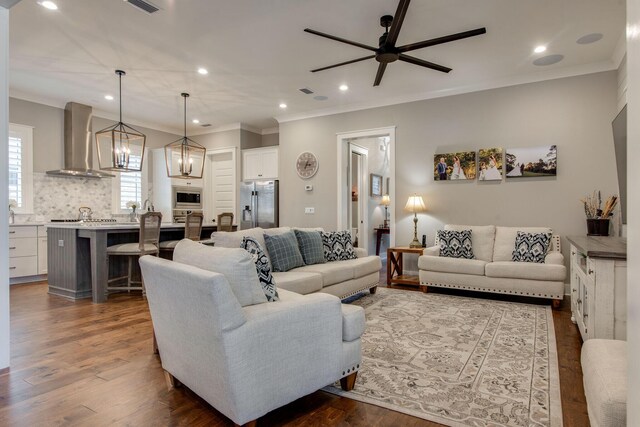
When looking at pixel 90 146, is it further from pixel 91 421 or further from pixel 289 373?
pixel 289 373

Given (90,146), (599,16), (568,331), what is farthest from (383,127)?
(90,146)

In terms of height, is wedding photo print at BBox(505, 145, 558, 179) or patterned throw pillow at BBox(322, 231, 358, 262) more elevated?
wedding photo print at BBox(505, 145, 558, 179)

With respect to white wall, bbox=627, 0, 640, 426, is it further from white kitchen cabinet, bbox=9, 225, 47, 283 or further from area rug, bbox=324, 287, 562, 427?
white kitchen cabinet, bbox=9, 225, 47, 283

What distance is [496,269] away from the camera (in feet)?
14.0

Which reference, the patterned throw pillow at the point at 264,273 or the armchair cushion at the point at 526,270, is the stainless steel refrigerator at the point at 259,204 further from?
the patterned throw pillow at the point at 264,273

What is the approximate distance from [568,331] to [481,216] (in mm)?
2231

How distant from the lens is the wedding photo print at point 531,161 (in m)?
4.73

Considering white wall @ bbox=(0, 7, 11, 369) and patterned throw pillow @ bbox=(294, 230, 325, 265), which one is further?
patterned throw pillow @ bbox=(294, 230, 325, 265)

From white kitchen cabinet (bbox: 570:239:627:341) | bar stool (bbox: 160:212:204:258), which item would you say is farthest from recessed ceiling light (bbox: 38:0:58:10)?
white kitchen cabinet (bbox: 570:239:627:341)

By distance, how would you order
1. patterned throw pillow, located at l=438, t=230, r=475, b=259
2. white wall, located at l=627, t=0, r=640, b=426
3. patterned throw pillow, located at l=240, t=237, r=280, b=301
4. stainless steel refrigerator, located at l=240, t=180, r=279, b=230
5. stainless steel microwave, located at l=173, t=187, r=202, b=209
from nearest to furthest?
white wall, located at l=627, t=0, r=640, b=426 → patterned throw pillow, located at l=240, t=237, r=280, b=301 → patterned throw pillow, located at l=438, t=230, r=475, b=259 → stainless steel refrigerator, located at l=240, t=180, r=279, b=230 → stainless steel microwave, located at l=173, t=187, r=202, b=209

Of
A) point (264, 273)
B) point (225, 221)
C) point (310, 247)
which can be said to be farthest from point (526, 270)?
point (225, 221)

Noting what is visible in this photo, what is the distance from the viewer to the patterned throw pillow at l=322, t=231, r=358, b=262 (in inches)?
172

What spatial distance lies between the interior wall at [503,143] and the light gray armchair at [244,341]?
3792mm

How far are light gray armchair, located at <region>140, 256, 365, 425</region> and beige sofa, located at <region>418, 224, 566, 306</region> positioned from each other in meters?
2.83
